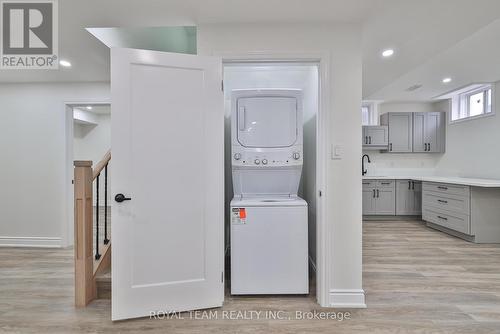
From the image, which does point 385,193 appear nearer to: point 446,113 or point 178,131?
point 446,113

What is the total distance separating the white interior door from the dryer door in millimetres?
493

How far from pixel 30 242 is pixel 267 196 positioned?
3.59 metres

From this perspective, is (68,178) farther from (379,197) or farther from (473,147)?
(473,147)

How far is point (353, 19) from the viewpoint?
6.63 feet

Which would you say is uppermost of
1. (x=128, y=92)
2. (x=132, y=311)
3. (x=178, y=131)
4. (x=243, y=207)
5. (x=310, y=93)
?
(x=310, y=93)

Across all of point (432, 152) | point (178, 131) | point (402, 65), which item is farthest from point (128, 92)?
point (432, 152)

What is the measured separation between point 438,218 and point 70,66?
5.77 m

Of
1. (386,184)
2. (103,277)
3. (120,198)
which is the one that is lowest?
(103,277)

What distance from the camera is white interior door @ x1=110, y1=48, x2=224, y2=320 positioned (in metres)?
1.89

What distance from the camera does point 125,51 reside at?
188 centimetres

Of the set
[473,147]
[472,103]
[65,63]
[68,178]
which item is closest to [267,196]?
[65,63]

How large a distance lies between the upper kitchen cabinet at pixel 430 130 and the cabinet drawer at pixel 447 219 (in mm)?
1405

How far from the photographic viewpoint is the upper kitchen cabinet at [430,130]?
5.21 m

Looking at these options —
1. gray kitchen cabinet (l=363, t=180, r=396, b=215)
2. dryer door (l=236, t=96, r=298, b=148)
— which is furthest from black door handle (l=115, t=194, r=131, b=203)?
gray kitchen cabinet (l=363, t=180, r=396, b=215)
